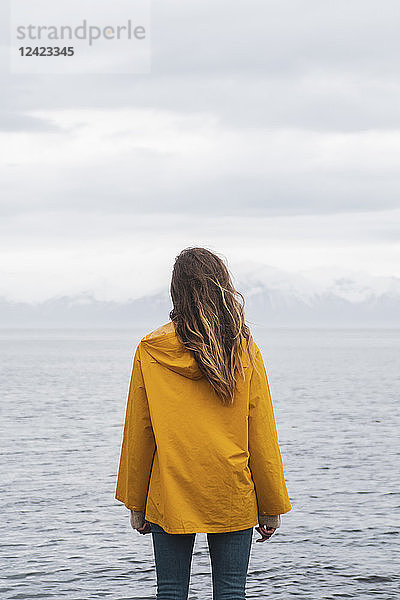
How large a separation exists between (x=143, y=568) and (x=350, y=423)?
16683 millimetres

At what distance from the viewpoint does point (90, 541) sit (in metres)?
10.8

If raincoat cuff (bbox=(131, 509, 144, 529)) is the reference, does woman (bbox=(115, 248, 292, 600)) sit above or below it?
above

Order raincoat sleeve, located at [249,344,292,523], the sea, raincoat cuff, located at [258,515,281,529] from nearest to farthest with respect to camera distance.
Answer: raincoat sleeve, located at [249,344,292,523] < raincoat cuff, located at [258,515,281,529] < the sea

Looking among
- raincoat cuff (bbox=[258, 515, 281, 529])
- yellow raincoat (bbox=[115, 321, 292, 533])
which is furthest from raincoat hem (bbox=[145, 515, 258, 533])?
raincoat cuff (bbox=[258, 515, 281, 529])

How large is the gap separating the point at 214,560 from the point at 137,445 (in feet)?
2.32

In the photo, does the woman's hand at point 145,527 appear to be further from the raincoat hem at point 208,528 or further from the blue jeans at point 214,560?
the raincoat hem at point 208,528

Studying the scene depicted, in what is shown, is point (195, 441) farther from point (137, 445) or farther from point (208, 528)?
point (208, 528)

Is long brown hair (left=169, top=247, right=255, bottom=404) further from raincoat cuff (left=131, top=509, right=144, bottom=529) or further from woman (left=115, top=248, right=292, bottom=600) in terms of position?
raincoat cuff (left=131, top=509, right=144, bottom=529)

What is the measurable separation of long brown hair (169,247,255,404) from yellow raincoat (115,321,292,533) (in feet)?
0.18

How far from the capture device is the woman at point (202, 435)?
4.31 meters

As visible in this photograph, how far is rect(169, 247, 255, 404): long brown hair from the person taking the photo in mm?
4281

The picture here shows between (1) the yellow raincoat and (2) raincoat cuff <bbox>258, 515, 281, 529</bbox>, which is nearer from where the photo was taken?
(1) the yellow raincoat

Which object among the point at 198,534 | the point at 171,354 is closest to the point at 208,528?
the point at 171,354

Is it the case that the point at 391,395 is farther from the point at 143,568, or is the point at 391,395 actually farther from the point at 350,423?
the point at 143,568
